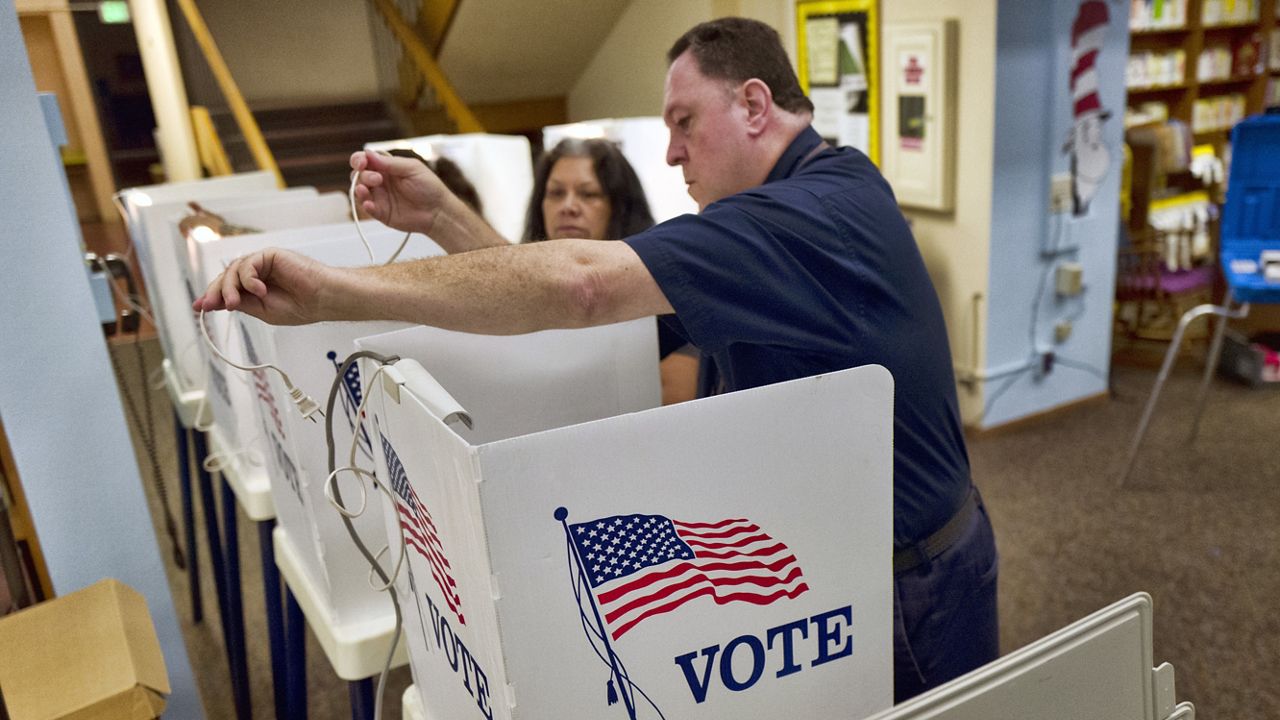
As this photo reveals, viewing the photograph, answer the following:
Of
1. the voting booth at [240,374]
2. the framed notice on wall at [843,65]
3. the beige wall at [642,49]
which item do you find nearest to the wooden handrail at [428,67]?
the beige wall at [642,49]

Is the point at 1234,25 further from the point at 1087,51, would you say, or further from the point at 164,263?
the point at 164,263

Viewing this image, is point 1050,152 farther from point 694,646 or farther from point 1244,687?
point 694,646

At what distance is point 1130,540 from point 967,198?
4.26 feet

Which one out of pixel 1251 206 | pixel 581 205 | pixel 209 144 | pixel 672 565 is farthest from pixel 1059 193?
pixel 209 144

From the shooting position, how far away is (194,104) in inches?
242

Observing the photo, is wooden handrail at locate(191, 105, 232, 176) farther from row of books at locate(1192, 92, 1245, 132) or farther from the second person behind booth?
row of books at locate(1192, 92, 1245, 132)

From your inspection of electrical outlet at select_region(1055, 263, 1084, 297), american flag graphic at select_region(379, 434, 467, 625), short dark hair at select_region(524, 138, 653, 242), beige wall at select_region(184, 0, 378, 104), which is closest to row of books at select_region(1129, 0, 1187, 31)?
electrical outlet at select_region(1055, 263, 1084, 297)

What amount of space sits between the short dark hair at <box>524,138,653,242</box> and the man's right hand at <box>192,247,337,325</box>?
52.9 inches

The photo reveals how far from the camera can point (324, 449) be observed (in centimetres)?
125

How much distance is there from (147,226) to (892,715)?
2.08m

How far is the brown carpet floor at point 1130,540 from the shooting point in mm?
2350

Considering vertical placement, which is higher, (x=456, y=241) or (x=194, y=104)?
(x=194, y=104)

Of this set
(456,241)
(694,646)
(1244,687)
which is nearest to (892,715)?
(694,646)

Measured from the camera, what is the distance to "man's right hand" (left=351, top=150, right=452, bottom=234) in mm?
1218
